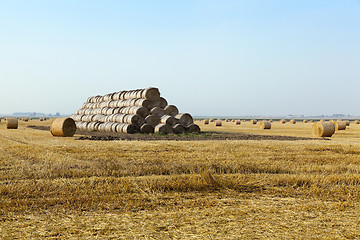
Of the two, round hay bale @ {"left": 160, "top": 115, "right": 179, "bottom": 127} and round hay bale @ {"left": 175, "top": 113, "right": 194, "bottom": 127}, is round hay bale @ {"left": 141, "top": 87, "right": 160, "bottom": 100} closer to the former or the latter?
round hay bale @ {"left": 160, "top": 115, "right": 179, "bottom": 127}

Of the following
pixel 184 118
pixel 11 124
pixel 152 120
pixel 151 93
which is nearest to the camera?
pixel 152 120

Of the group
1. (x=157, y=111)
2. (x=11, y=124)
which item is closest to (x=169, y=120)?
(x=157, y=111)

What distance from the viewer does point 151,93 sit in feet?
92.3

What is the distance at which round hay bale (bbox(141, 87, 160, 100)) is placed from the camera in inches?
1102

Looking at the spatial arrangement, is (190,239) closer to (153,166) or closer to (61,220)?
(61,220)

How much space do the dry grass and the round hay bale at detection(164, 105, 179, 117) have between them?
→ 16286mm

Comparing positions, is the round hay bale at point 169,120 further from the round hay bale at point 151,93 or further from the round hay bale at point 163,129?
the round hay bale at point 151,93

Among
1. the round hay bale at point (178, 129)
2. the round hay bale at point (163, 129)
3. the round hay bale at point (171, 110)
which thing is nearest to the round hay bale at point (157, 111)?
the round hay bale at point (171, 110)

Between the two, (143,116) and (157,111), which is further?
(157,111)

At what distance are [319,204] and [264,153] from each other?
6.83 m

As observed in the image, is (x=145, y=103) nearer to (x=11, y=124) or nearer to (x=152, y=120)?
(x=152, y=120)

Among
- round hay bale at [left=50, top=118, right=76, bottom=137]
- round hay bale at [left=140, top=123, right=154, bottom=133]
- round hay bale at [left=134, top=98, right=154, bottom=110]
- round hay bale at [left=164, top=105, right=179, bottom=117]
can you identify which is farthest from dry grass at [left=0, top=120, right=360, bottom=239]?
round hay bale at [left=164, top=105, right=179, bottom=117]

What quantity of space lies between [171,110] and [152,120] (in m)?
1.87

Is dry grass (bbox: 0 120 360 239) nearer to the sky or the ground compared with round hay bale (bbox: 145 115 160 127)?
nearer to the ground
